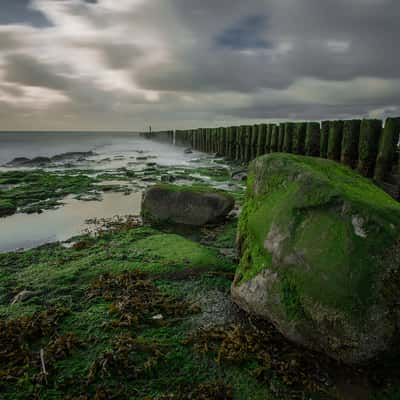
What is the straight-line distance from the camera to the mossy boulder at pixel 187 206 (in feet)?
20.6

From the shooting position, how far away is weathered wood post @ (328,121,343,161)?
9073 mm

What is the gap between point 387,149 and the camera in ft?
23.5

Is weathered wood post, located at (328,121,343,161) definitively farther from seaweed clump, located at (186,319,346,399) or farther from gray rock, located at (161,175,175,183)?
seaweed clump, located at (186,319,346,399)

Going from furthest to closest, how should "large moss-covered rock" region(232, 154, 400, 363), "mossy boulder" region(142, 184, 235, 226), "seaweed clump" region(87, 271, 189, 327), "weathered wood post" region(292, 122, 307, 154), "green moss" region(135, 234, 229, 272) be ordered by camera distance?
1. "weathered wood post" region(292, 122, 307, 154)
2. "mossy boulder" region(142, 184, 235, 226)
3. "green moss" region(135, 234, 229, 272)
4. "seaweed clump" region(87, 271, 189, 327)
5. "large moss-covered rock" region(232, 154, 400, 363)

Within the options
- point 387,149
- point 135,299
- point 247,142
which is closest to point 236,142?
point 247,142

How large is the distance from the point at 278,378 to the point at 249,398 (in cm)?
29

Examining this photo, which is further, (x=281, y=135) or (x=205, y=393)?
(x=281, y=135)

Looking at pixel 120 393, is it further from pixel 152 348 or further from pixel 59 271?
pixel 59 271

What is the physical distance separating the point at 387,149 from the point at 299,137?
447 centimetres

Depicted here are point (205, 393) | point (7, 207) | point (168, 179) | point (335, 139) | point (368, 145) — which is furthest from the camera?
point (168, 179)

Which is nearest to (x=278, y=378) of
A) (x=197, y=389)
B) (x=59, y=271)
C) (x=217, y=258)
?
(x=197, y=389)

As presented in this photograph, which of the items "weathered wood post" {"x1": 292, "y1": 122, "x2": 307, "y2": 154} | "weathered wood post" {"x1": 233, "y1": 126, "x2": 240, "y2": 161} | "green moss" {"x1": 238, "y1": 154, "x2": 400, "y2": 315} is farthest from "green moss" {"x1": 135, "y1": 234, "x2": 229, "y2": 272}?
"weathered wood post" {"x1": 233, "y1": 126, "x2": 240, "y2": 161}

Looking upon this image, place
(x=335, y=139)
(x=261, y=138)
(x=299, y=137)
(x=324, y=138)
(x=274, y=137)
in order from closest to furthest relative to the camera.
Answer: (x=335, y=139) → (x=324, y=138) → (x=299, y=137) → (x=274, y=137) → (x=261, y=138)

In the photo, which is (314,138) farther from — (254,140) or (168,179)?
(254,140)
